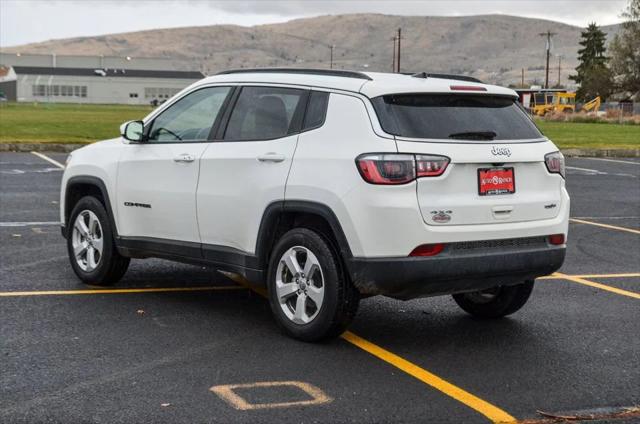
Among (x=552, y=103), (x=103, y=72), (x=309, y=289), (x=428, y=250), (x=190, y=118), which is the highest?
(x=103, y=72)

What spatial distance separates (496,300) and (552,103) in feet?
307

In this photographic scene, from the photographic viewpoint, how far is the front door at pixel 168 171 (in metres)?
6.91

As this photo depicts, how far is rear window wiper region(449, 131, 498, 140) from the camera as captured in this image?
5.90m

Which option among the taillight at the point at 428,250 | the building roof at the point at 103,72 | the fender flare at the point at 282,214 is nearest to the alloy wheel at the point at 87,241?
the fender flare at the point at 282,214

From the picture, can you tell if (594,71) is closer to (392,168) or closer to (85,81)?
(85,81)

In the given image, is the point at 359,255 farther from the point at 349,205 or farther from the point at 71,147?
the point at 71,147

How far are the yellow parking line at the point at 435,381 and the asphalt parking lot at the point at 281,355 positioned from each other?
1cm

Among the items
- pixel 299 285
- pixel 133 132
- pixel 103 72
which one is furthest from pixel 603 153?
pixel 103 72

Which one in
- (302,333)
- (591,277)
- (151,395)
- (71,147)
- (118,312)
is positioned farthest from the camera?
(71,147)

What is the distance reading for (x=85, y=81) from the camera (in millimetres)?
143750

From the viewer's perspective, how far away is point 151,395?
494cm

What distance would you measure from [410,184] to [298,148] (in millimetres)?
904

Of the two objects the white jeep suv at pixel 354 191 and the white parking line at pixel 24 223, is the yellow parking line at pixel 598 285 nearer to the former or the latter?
the white jeep suv at pixel 354 191

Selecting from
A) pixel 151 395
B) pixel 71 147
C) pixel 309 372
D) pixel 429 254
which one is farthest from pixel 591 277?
pixel 71 147
